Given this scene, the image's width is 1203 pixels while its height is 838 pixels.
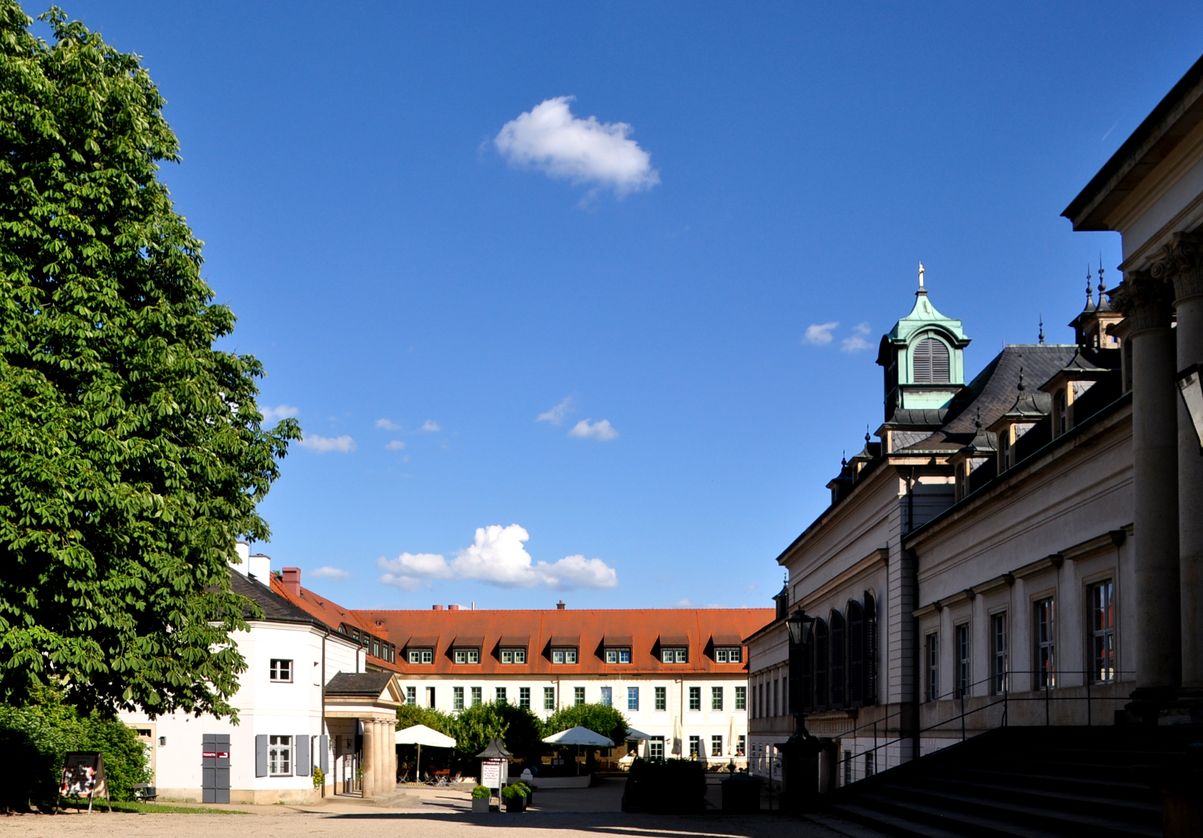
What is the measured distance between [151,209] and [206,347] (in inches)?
96.4

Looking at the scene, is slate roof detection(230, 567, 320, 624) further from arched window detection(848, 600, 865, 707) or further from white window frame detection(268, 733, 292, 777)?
arched window detection(848, 600, 865, 707)

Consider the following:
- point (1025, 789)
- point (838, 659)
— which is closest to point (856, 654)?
point (838, 659)

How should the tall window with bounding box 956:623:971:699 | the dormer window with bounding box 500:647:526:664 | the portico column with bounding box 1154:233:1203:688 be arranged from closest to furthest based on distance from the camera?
the portico column with bounding box 1154:233:1203:688, the tall window with bounding box 956:623:971:699, the dormer window with bounding box 500:647:526:664

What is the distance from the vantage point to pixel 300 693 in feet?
157

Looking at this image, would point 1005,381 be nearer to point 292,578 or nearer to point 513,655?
point 292,578

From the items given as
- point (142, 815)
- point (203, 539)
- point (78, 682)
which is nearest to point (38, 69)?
point (203, 539)

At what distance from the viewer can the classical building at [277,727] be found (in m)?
45.5

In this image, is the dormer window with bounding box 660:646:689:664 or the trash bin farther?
the dormer window with bounding box 660:646:689:664

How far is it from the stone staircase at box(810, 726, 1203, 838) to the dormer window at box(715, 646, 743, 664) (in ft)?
208

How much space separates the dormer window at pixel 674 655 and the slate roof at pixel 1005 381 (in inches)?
2001

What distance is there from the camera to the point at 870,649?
3816 cm

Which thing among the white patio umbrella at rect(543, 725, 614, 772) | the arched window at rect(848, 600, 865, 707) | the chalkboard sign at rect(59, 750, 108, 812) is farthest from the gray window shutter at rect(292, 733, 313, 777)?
the chalkboard sign at rect(59, 750, 108, 812)

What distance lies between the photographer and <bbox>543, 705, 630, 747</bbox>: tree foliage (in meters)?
76.5

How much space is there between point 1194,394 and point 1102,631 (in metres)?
14.7
